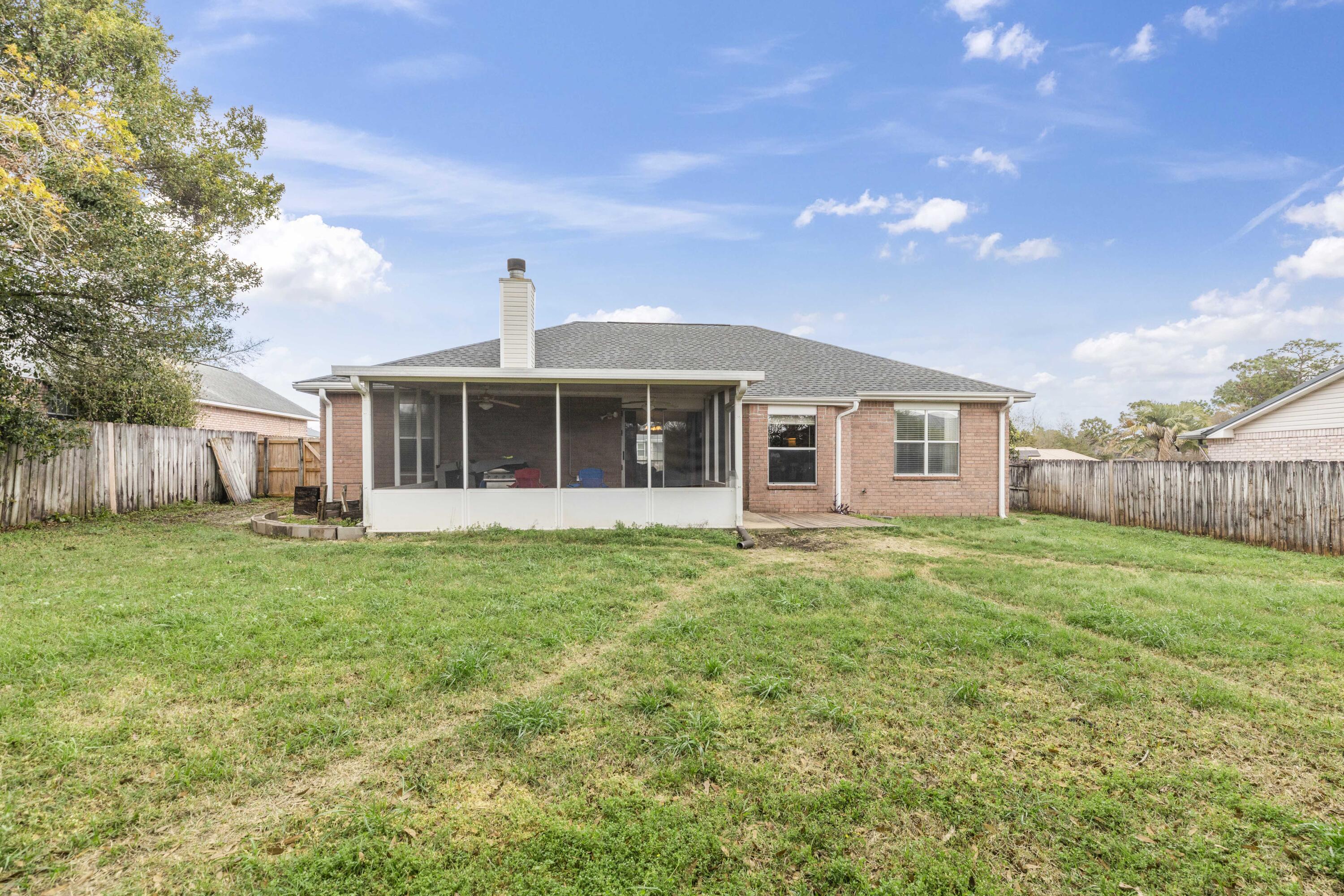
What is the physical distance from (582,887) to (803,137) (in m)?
17.2

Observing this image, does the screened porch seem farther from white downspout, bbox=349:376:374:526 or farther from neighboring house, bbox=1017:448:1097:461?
neighboring house, bbox=1017:448:1097:461

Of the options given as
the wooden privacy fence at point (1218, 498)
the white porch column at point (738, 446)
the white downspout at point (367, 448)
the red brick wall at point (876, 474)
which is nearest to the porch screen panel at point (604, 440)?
the white porch column at point (738, 446)

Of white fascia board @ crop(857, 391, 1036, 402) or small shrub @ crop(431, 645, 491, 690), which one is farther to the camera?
white fascia board @ crop(857, 391, 1036, 402)

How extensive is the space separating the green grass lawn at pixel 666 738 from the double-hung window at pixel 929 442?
6878 millimetres

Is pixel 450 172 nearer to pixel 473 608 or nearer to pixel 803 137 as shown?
pixel 803 137

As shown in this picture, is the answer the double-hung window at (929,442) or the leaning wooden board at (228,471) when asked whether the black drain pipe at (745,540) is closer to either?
→ the double-hung window at (929,442)

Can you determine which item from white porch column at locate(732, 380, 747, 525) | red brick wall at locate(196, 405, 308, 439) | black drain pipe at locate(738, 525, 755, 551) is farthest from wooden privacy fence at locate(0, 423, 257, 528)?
black drain pipe at locate(738, 525, 755, 551)

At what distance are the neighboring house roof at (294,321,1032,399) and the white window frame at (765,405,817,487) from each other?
0.34 m

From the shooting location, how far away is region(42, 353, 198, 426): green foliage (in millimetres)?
10867

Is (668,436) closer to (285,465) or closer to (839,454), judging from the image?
(839,454)

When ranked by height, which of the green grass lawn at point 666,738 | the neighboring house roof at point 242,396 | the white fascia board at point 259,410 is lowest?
the green grass lawn at point 666,738

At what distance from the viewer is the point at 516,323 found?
10195 millimetres

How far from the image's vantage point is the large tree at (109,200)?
26.8ft

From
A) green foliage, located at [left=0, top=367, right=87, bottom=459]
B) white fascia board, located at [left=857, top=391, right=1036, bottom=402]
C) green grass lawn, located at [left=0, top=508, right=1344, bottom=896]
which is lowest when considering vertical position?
green grass lawn, located at [left=0, top=508, right=1344, bottom=896]
